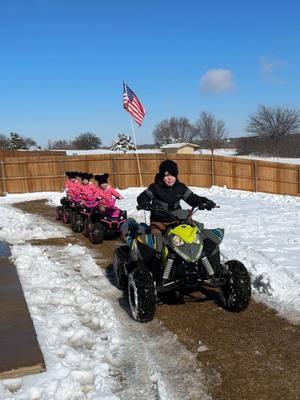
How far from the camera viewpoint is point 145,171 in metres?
26.2

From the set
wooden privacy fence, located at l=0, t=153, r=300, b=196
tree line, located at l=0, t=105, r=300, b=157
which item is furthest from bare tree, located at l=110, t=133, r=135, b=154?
wooden privacy fence, located at l=0, t=153, r=300, b=196

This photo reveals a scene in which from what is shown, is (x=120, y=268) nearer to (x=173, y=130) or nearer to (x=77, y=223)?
(x=77, y=223)

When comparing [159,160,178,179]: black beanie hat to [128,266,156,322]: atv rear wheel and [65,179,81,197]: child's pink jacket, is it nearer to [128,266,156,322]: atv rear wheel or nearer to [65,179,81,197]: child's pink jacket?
[128,266,156,322]: atv rear wheel

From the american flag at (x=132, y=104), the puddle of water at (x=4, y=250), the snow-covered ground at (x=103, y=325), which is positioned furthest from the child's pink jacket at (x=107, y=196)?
the american flag at (x=132, y=104)

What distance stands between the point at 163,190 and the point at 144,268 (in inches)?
49.2

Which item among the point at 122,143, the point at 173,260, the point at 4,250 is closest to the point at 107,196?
the point at 4,250

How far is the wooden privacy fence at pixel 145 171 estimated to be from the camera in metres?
25.2

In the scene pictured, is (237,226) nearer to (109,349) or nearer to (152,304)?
(152,304)

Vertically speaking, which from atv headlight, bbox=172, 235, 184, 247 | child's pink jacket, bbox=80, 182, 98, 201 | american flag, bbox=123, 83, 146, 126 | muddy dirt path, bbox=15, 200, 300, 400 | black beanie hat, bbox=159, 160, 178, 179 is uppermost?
american flag, bbox=123, 83, 146, 126

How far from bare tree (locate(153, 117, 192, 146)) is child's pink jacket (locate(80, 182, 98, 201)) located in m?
96.0

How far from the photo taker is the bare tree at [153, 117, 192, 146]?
110 metres

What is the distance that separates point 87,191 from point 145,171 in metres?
13.6

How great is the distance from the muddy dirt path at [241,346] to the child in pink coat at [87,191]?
6260mm

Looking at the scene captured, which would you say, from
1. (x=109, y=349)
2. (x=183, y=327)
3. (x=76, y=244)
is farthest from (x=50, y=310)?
(x=76, y=244)
